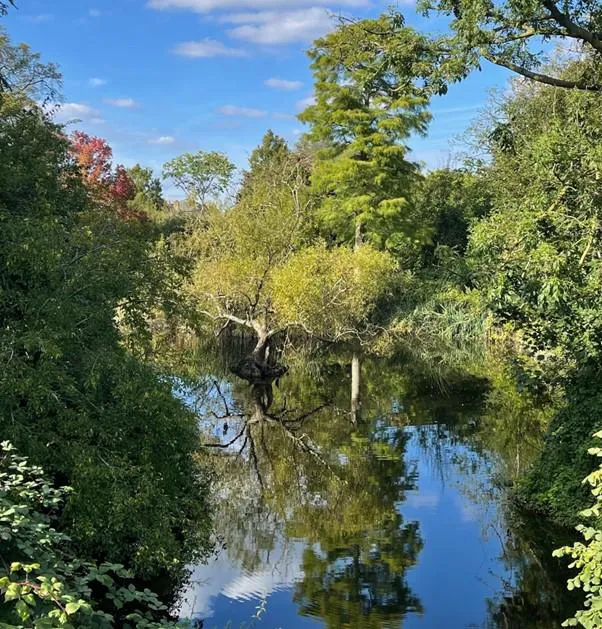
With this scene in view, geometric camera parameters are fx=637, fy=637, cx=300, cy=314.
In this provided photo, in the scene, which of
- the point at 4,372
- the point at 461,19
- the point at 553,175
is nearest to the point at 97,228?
the point at 4,372

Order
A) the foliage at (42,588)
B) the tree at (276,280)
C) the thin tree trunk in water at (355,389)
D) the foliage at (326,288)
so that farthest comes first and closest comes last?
the tree at (276,280) < the foliage at (326,288) < the thin tree trunk in water at (355,389) < the foliage at (42,588)

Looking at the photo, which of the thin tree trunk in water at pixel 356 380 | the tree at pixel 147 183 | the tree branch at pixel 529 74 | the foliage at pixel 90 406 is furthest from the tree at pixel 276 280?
the tree at pixel 147 183

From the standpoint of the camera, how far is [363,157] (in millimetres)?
28953

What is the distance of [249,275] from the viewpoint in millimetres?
20594

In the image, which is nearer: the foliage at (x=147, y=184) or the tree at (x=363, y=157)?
the tree at (x=363, y=157)

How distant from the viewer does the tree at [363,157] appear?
91.4 feet

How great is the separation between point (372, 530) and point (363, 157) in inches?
887

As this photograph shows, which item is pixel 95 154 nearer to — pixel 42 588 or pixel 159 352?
pixel 159 352

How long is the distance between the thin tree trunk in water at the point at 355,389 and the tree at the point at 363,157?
693 cm

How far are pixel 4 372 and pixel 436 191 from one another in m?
31.1

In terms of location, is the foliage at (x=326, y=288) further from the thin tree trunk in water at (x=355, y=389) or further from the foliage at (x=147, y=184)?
the foliage at (x=147, y=184)

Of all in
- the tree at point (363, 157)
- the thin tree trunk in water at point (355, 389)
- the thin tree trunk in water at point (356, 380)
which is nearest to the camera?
the thin tree trunk in water at point (355, 389)

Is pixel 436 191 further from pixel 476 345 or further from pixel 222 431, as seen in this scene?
pixel 222 431

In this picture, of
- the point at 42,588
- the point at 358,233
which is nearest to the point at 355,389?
the point at 358,233
